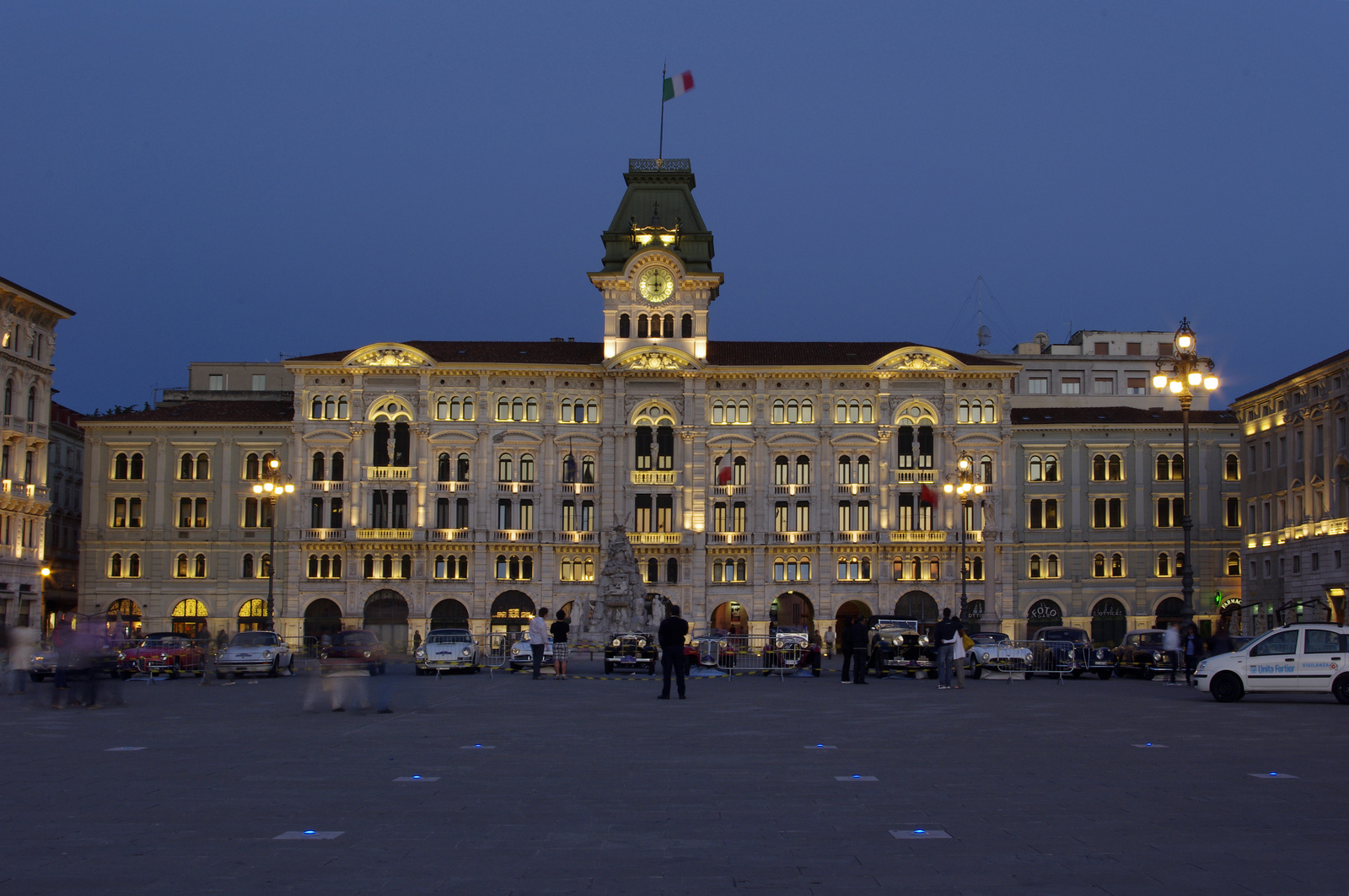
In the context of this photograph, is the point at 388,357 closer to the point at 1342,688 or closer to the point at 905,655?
the point at 905,655

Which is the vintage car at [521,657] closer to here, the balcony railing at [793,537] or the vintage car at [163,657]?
the vintage car at [163,657]

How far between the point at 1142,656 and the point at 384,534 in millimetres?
49456

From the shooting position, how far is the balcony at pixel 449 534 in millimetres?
81750

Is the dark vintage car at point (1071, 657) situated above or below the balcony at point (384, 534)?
below

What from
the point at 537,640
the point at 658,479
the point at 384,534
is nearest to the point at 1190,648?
the point at 537,640

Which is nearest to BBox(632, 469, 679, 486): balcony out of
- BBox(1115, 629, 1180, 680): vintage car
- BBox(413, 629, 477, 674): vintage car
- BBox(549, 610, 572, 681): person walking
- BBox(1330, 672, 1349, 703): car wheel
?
BBox(413, 629, 477, 674): vintage car

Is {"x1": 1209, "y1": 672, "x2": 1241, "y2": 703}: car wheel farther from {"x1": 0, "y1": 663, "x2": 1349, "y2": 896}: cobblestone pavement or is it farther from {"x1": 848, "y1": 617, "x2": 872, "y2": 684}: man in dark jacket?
{"x1": 848, "y1": 617, "x2": 872, "y2": 684}: man in dark jacket

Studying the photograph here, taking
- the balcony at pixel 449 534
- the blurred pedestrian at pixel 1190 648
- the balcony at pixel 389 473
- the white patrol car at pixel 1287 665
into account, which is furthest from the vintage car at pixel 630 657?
the balcony at pixel 389 473

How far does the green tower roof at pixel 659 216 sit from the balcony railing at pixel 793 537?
17163mm

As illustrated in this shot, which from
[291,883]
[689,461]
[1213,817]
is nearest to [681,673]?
[1213,817]


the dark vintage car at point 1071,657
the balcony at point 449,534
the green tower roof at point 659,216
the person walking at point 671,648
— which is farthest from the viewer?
the green tower roof at point 659,216

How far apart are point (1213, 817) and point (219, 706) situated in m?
19.9

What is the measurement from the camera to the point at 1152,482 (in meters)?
85.9

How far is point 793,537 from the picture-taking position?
8319cm
